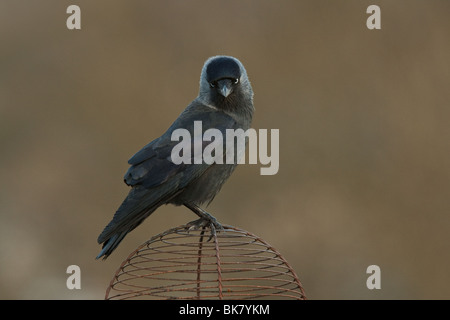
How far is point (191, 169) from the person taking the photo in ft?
9.73

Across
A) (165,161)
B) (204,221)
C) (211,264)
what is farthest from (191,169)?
(211,264)

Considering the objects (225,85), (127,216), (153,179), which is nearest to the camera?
(127,216)

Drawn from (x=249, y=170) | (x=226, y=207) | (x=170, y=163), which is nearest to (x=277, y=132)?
(x=249, y=170)

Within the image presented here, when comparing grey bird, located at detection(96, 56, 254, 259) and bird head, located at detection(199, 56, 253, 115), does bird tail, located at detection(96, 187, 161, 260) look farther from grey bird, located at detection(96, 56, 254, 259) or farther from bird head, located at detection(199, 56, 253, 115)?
bird head, located at detection(199, 56, 253, 115)

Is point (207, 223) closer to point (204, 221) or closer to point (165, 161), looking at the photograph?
point (204, 221)

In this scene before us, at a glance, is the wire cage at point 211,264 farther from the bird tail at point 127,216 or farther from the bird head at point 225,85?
the bird head at point 225,85

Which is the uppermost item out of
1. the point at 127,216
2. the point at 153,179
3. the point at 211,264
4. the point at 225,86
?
the point at 225,86

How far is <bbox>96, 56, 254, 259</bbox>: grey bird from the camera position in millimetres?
2793

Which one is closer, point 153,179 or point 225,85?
point 153,179

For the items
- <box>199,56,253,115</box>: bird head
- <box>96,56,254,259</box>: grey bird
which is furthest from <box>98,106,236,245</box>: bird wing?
<box>199,56,253,115</box>: bird head

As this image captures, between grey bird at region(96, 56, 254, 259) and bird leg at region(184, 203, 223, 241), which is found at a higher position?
grey bird at region(96, 56, 254, 259)
